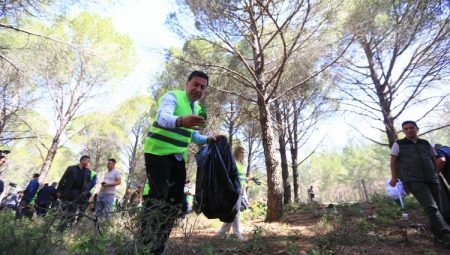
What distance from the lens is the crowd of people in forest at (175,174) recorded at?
1.67m

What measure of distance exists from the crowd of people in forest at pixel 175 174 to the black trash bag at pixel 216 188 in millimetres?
163

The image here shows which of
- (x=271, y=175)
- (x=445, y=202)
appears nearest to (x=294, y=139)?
(x=271, y=175)

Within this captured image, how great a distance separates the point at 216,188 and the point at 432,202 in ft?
8.59

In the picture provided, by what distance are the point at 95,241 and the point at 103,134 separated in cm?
1574

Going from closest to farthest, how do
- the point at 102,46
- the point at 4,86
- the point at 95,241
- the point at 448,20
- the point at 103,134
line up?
the point at 95,241 → the point at 448,20 → the point at 4,86 → the point at 102,46 → the point at 103,134

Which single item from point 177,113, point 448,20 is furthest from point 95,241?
point 448,20

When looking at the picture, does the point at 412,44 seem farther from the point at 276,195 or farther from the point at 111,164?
the point at 111,164

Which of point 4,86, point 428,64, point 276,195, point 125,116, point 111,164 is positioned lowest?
point 276,195

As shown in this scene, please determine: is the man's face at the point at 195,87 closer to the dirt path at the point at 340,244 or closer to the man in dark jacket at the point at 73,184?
the dirt path at the point at 340,244

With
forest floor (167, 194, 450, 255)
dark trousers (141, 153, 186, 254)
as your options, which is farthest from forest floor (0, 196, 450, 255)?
dark trousers (141, 153, 186, 254)

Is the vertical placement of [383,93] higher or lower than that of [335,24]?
lower

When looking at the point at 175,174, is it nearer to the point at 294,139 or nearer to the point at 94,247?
the point at 94,247

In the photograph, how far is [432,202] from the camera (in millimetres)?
3162

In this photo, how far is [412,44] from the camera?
7.05m
